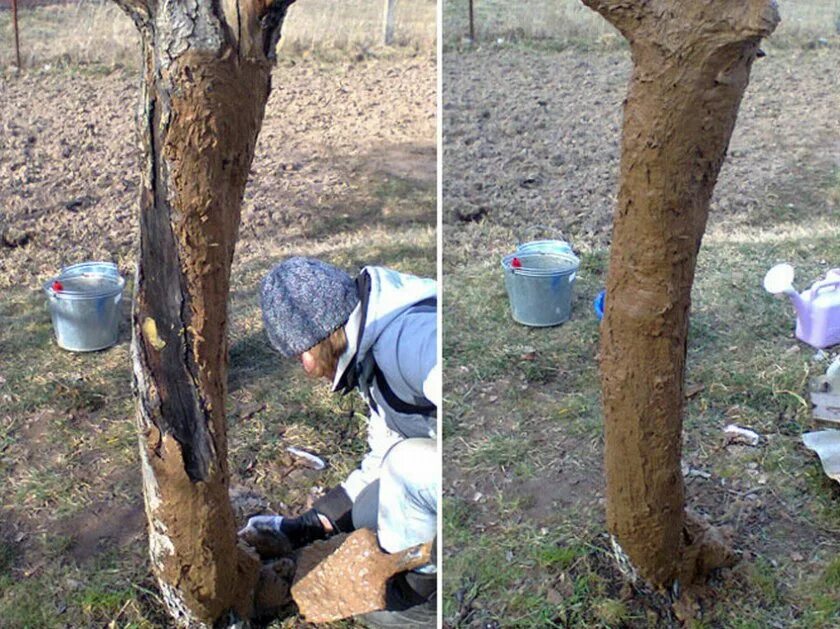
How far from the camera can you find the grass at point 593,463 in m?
2.96

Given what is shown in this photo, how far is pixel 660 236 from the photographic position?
229 centimetres

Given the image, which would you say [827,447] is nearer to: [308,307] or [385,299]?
[385,299]

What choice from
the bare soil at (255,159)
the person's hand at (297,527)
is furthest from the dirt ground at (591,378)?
the bare soil at (255,159)

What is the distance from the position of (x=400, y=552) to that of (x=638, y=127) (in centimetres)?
127

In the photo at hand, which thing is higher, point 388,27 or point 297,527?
point 388,27

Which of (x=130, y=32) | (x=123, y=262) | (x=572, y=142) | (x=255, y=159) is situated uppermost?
(x=130, y=32)

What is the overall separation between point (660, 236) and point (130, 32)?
838 cm

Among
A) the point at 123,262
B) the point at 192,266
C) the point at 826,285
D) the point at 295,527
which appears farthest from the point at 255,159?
the point at 192,266

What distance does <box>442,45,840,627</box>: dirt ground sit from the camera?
300 centimetres

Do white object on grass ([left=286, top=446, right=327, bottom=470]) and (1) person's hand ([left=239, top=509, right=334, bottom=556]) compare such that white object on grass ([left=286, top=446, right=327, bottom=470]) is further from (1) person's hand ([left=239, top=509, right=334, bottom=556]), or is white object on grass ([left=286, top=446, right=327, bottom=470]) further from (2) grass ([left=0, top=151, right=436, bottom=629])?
(1) person's hand ([left=239, top=509, right=334, bottom=556])

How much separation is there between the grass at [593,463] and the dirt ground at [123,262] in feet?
1.82

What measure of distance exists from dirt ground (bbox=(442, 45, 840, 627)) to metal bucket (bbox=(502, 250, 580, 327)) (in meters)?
0.09

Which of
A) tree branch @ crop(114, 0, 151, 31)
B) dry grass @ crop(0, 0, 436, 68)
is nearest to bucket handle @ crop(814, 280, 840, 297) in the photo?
tree branch @ crop(114, 0, 151, 31)

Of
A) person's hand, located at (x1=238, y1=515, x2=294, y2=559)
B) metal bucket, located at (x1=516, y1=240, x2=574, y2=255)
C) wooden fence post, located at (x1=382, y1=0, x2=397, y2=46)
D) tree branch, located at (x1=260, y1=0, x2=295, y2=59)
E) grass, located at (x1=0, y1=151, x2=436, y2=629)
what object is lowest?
grass, located at (x1=0, y1=151, x2=436, y2=629)
